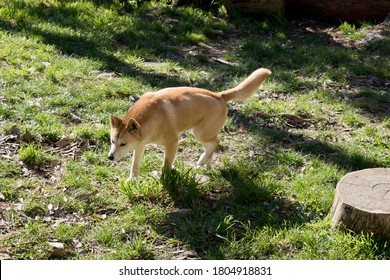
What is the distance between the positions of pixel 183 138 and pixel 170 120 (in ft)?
4.30

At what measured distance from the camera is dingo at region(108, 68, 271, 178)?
6.00 m

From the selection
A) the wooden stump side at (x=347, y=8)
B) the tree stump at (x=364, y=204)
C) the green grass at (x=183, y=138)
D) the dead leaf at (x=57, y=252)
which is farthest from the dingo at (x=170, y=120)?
the wooden stump side at (x=347, y=8)

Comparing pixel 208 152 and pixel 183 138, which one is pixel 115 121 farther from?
pixel 183 138

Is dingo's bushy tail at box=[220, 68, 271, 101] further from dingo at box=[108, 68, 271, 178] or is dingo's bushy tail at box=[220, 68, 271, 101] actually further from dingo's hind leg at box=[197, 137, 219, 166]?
dingo's hind leg at box=[197, 137, 219, 166]

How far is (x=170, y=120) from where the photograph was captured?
629 cm

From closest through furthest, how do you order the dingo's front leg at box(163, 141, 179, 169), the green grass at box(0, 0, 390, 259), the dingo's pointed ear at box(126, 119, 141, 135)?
1. the green grass at box(0, 0, 390, 259)
2. the dingo's pointed ear at box(126, 119, 141, 135)
3. the dingo's front leg at box(163, 141, 179, 169)

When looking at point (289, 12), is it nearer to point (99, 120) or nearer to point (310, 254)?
point (99, 120)

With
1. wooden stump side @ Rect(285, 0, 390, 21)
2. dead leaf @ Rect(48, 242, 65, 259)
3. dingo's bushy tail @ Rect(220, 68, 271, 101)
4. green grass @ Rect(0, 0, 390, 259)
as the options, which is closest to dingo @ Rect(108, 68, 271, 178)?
dingo's bushy tail @ Rect(220, 68, 271, 101)

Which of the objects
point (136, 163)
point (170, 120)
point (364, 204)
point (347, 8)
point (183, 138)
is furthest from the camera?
point (347, 8)

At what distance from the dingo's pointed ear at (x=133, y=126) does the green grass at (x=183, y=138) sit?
22.9 inches

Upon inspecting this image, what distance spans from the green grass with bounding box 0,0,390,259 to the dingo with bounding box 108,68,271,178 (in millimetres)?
305

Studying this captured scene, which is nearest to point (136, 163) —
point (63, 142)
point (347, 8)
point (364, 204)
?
point (63, 142)

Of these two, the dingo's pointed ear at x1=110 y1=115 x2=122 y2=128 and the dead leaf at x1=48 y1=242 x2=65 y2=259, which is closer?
the dead leaf at x1=48 y1=242 x2=65 y2=259

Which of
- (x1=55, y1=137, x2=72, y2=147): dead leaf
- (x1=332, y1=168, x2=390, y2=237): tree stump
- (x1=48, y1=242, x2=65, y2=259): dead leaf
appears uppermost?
(x1=332, y1=168, x2=390, y2=237): tree stump
